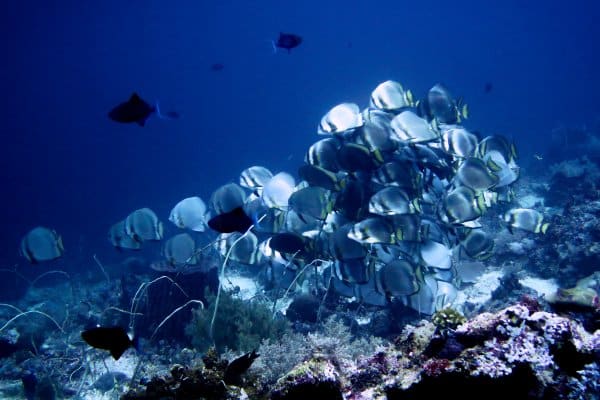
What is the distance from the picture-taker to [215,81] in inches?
3939

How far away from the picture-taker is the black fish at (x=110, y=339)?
2.67 meters

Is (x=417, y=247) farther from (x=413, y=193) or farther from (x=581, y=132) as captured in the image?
A: (x=581, y=132)

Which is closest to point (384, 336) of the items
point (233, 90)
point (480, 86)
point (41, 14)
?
point (41, 14)

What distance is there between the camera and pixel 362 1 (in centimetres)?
9869

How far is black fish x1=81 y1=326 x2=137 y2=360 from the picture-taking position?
8.75 feet

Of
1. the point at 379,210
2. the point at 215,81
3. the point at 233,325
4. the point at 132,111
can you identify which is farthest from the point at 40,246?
the point at 215,81

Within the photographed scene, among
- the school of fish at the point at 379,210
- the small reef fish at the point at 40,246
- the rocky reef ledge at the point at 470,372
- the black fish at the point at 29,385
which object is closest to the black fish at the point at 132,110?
the school of fish at the point at 379,210

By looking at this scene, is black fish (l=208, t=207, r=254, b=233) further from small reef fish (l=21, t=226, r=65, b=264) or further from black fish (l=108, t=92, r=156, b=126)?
small reef fish (l=21, t=226, r=65, b=264)

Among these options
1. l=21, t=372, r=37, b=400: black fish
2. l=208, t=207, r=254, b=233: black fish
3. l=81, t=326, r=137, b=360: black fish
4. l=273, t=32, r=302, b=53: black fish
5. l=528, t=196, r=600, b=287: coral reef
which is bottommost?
l=21, t=372, r=37, b=400: black fish

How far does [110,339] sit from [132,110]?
123 inches

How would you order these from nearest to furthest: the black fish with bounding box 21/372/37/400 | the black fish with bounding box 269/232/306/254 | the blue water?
the black fish with bounding box 269/232/306/254, the black fish with bounding box 21/372/37/400, the blue water

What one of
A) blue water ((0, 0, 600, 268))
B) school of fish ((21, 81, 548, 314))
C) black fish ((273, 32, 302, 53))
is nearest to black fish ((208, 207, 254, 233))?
school of fish ((21, 81, 548, 314))

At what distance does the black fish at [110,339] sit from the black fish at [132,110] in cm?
298

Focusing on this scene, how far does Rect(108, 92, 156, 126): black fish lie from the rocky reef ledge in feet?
10.9
